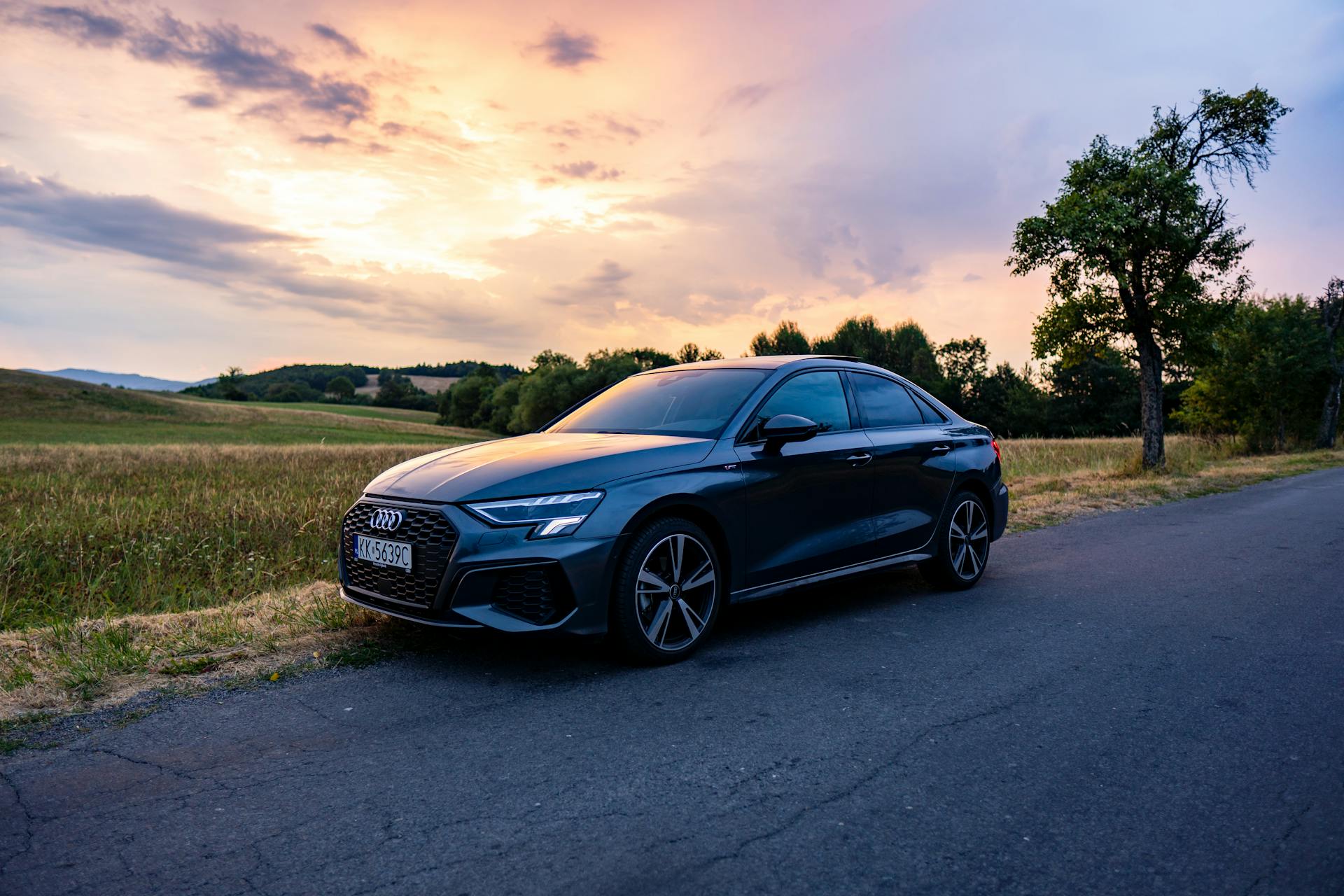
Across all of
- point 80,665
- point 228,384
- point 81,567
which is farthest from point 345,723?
point 228,384

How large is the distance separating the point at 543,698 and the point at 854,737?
55.6 inches

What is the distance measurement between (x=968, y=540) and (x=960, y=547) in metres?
0.12

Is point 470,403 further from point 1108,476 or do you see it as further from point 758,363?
point 758,363

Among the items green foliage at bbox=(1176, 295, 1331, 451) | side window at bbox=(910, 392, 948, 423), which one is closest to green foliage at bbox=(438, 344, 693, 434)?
green foliage at bbox=(1176, 295, 1331, 451)

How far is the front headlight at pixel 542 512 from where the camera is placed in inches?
171

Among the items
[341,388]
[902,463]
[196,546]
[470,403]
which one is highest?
[341,388]

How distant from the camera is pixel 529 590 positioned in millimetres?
4316

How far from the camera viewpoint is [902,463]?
20.7 ft

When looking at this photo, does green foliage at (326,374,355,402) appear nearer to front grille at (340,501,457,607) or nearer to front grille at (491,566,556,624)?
front grille at (340,501,457,607)

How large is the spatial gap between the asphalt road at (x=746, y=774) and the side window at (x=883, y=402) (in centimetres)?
158

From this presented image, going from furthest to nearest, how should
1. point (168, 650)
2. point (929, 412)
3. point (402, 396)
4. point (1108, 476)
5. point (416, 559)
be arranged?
1. point (402, 396)
2. point (1108, 476)
3. point (929, 412)
4. point (168, 650)
5. point (416, 559)

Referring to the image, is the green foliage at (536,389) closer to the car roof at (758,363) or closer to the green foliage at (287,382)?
the green foliage at (287,382)

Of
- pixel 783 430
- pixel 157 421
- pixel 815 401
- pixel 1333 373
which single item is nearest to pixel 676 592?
pixel 783 430

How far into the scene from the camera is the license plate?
4.49 metres
